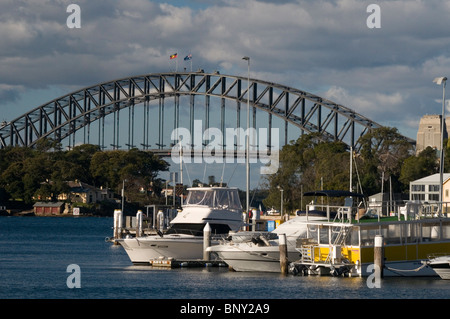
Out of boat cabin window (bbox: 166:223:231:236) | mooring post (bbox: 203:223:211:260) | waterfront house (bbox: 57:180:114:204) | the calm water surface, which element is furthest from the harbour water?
waterfront house (bbox: 57:180:114:204)

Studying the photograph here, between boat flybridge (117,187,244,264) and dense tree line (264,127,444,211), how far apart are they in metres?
52.7

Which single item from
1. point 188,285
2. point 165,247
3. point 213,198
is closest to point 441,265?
point 188,285

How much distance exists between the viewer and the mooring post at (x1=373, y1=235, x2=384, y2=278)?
4453 centimetres

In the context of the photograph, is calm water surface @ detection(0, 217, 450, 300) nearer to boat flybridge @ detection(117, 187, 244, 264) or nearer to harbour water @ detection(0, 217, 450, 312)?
harbour water @ detection(0, 217, 450, 312)

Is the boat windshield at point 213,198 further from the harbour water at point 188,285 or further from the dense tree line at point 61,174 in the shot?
the dense tree line at point 61,174

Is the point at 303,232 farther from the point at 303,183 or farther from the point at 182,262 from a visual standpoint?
the point at 303,183

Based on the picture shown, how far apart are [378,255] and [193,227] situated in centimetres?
1591

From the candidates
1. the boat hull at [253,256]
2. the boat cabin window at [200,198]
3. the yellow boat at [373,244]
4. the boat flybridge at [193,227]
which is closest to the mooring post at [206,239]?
the boat flybridge at [193,227]

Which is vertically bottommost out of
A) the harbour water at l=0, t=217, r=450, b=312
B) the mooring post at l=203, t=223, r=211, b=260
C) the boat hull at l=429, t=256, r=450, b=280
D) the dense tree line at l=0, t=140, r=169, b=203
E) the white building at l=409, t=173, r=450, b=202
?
the harbour water at l=0, t=217, r=450, b=312

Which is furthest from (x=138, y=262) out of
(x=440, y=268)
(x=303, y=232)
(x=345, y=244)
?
(x=440, y=268)

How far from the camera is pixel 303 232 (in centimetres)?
5059

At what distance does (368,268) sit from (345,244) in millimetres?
1709

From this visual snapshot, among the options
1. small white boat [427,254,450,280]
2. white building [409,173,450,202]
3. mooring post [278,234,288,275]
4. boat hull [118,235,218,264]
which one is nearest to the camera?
small white boat [427,254,450,280]

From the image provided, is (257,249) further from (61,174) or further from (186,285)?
(61,174)
